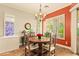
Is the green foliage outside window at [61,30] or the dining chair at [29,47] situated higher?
the green foliage outside window at [61,30]

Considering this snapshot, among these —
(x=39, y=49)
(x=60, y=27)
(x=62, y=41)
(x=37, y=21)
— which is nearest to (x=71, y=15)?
(x=60, y=27)

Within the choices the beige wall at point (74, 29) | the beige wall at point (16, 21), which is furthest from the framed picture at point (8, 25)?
the beige wall at point (74, 29)

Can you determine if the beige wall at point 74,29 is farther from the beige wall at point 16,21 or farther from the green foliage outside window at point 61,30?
the beige wall at point 16,21

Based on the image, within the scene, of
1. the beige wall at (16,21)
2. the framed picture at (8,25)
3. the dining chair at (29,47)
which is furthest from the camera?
the framed picture at (8,25)

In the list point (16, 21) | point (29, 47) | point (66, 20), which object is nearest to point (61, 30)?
point (66, 20)

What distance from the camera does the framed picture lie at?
321 centimetres

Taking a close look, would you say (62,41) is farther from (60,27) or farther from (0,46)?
(0,46)

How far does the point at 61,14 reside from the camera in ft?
8.19

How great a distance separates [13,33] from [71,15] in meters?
2.03

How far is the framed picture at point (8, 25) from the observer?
321 cm

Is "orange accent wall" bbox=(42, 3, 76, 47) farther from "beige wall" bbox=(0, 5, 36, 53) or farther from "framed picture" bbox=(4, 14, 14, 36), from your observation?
"framed picture" bbox=(4, 14, 14, 36)

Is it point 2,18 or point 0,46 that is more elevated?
point 2,18

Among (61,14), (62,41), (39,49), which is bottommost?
(39,49)

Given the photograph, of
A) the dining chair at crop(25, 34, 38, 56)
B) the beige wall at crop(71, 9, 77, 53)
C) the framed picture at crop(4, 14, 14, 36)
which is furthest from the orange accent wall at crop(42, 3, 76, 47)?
the framed picture at crop(4, 14, 14, 36)
